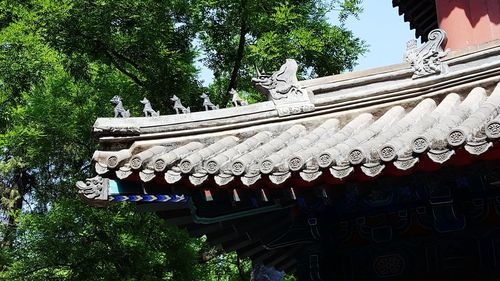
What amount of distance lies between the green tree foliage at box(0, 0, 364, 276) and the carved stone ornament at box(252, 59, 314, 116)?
5.66 m

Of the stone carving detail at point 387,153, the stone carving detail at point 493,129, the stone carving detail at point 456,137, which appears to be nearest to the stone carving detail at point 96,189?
the stone carving detail at point 387,153

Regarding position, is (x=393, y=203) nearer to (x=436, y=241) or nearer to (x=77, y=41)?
(x=436, y=241)

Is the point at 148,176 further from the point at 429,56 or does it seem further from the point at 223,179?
the point at 429,56

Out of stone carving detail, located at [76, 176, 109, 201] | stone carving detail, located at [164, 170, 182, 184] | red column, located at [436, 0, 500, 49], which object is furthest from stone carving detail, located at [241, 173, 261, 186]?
red column, located at [436, 0, 500, 49]

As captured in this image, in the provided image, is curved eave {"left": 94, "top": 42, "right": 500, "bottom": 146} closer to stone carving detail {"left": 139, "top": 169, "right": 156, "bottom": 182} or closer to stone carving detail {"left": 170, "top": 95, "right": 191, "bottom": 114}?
stone carving detail {"left": 170, "top": 95, "right": 191, "bottom": 114}

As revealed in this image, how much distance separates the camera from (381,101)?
553 cm

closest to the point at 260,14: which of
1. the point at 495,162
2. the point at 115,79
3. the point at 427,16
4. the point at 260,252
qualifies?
the point at 115,79

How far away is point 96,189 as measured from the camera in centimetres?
525

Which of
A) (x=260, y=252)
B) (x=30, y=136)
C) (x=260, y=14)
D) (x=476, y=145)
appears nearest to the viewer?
(x=476, y=145)

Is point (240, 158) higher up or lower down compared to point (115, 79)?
lower down

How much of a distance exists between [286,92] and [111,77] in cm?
753

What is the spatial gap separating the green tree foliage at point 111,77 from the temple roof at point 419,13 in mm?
2610

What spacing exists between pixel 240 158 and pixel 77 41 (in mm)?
7654

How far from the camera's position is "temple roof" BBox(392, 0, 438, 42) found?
29.7 feet
